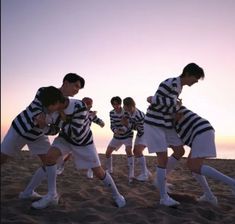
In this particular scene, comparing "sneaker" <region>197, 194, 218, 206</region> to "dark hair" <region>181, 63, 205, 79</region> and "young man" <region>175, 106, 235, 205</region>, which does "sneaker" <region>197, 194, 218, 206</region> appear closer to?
"young man" <region>175, 106, 235, 205</region>

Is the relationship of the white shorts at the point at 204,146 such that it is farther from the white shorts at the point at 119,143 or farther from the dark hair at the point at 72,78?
the white shorts at the point at 119,143

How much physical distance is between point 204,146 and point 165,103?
757 millimetres

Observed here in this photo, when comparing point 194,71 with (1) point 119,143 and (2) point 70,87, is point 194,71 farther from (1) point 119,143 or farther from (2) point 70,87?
(1) point 119,143

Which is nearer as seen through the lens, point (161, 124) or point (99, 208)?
point (99, 208)

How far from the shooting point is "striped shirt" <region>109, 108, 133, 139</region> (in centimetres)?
797

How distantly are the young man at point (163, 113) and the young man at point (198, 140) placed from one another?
0.14 m

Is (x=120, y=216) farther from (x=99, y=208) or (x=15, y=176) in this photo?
(x=15, y=176)

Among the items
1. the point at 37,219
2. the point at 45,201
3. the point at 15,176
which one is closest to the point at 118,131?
the point at 15,176

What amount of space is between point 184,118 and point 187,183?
102 inches

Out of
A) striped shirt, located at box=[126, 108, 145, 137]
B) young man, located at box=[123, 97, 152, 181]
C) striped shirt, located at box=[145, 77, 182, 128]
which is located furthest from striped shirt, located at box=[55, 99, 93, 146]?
striped shirt, located at box=[126, 108, 145, 137]

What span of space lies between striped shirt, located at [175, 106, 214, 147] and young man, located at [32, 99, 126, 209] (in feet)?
3.86

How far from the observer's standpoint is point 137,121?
7.83m

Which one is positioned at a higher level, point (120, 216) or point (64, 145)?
point (64, 145)

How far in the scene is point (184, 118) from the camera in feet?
16.3
